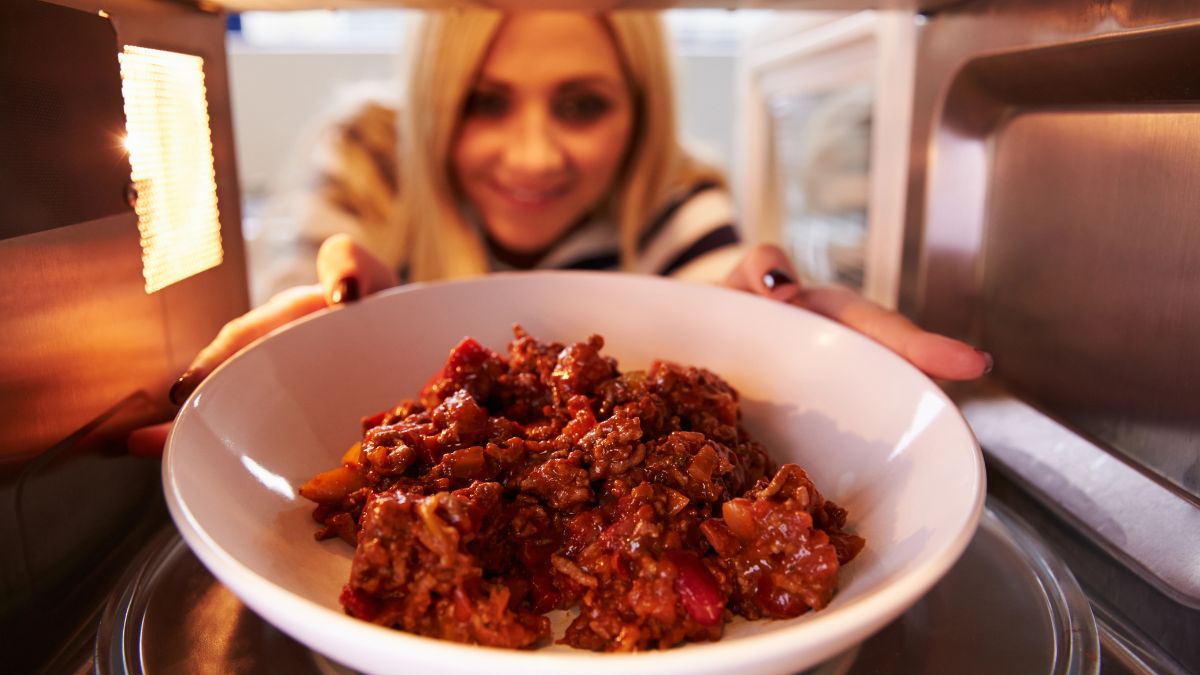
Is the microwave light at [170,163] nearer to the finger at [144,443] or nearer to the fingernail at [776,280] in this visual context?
the finger at [144,443]

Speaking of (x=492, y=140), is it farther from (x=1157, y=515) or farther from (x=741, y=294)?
(x=1157, y=515)

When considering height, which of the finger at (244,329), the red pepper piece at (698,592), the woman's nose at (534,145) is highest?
the woman's nose at (534,145)

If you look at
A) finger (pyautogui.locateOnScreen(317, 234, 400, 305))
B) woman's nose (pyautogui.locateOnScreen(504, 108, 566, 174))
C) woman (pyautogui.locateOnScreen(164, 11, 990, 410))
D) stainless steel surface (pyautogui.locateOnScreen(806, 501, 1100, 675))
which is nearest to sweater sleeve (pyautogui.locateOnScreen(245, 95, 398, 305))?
woman (pyautogui.locateOnScreen(164, 11, 990, 410))

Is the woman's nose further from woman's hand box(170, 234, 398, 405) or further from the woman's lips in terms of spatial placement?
woman's hand box(170, 234, 398, 405)

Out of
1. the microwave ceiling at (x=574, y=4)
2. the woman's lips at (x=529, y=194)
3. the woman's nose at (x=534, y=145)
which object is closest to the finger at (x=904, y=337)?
the microwave ceiling at (x=574, y=4)

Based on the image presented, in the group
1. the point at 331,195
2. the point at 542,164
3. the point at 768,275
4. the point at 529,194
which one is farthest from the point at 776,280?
the point at 331,195

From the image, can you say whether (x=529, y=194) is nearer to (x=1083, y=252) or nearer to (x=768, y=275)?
(x=768, y=275)
